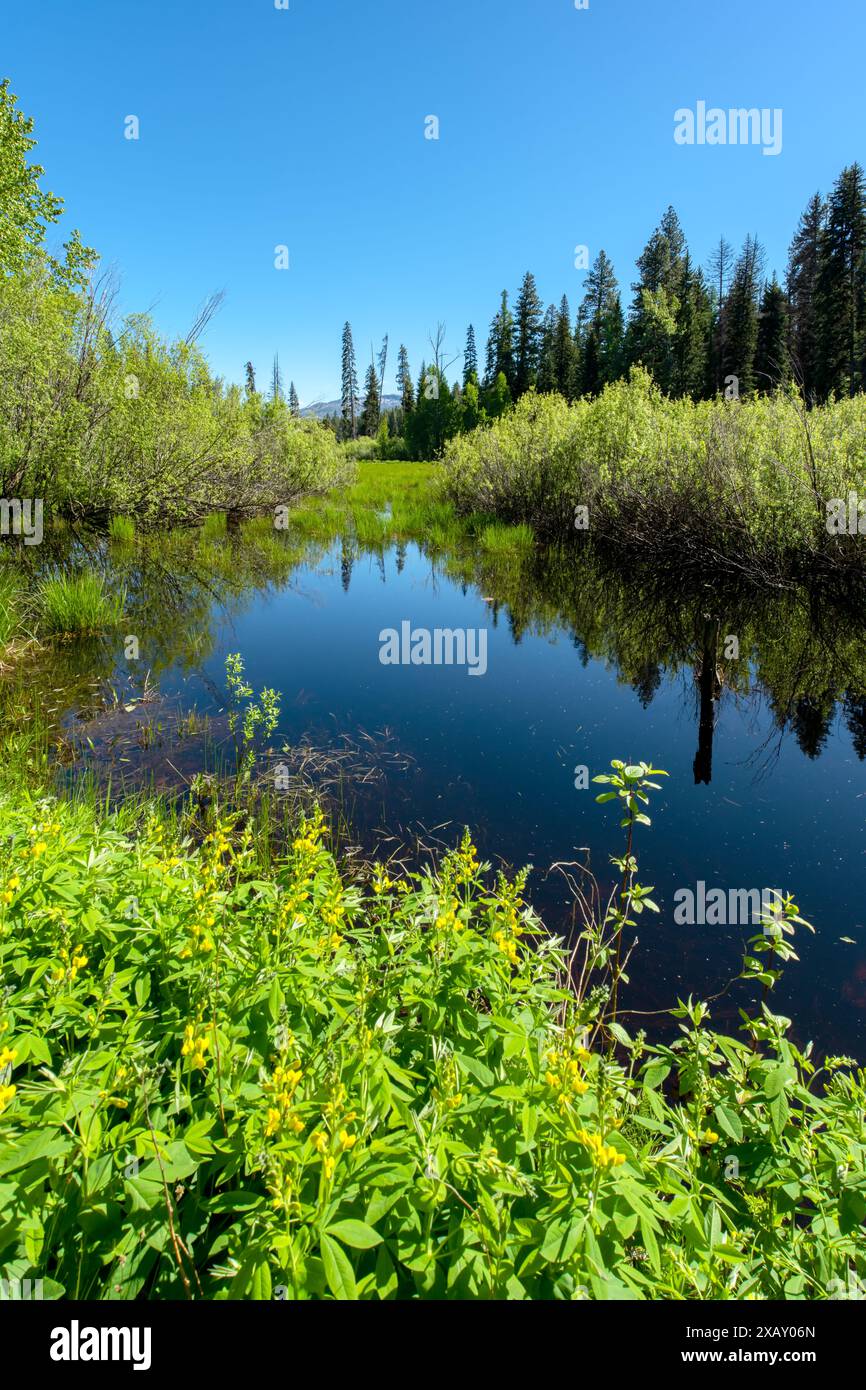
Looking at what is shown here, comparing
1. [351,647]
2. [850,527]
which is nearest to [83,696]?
[351,647]

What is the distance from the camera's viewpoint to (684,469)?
15.1 m

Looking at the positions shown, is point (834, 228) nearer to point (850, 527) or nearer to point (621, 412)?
point (621, 412)

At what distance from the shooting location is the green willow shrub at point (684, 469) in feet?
39.6

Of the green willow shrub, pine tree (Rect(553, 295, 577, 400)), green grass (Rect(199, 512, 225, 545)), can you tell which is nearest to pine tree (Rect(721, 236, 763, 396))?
pine tree (Rect(553, 295, 577, 400))

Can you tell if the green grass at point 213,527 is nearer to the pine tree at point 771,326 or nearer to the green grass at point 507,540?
the green grass at point 507,540

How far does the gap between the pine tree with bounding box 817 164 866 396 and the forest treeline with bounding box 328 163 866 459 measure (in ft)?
0.22

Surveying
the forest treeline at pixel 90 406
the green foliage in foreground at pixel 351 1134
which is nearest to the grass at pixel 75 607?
the forest treeline at pixel 90 406

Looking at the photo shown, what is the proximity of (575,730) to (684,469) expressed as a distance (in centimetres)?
1068

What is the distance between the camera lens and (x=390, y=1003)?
191 centimetres

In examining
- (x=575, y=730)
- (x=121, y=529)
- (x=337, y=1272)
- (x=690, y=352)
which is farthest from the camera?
(x=690, y=352)

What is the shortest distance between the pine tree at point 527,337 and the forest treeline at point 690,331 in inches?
4.3

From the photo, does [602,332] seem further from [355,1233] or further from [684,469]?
[355,1233]

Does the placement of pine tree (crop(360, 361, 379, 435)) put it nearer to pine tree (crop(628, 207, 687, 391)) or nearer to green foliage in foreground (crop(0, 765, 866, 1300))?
pine tree (crop(628, 207, 687, 391))

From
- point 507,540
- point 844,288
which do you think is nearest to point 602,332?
point 844,288
